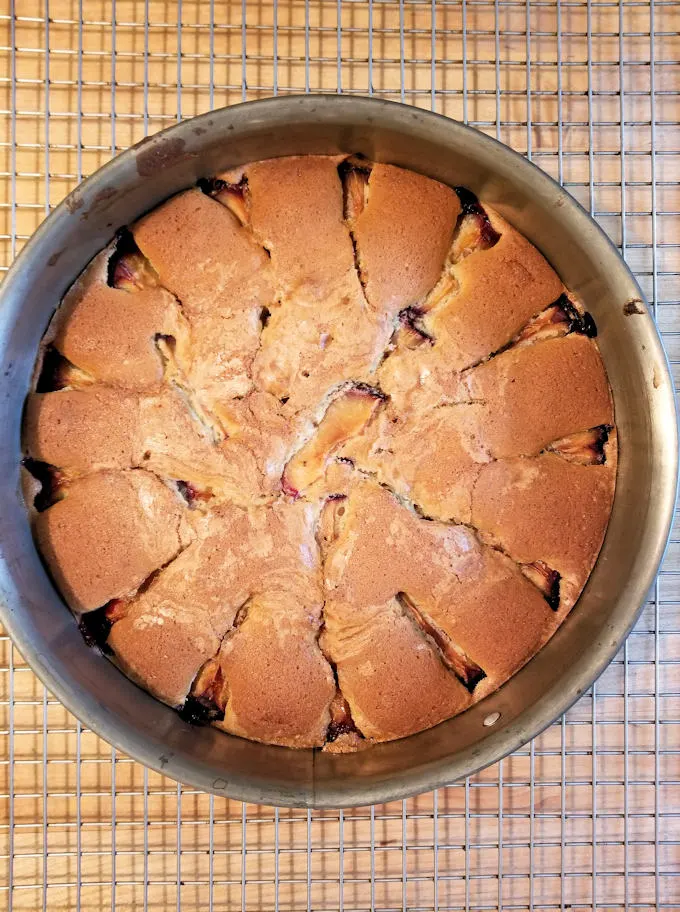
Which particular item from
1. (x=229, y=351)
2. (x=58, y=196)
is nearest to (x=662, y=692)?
(x=229, y=351)

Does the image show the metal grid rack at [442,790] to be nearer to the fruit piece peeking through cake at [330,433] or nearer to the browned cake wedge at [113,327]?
the browned cake wedge at [113,327]

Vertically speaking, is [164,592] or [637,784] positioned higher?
[164,592]

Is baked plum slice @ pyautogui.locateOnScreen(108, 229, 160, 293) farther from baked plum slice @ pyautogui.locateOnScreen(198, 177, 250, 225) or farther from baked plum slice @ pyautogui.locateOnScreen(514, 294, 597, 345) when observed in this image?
baked plum slice @ pyautogui.locateOnScreen(514, 294, 597, 345)

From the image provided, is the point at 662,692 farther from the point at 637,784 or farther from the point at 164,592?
the point at 164,592

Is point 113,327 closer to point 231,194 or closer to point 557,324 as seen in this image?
point 231,194

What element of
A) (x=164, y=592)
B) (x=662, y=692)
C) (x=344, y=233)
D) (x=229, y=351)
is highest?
(x=344, y=233)

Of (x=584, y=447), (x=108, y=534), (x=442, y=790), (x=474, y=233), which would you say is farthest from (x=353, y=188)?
(x=442, y=790)
